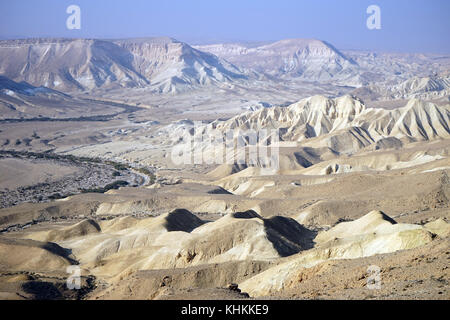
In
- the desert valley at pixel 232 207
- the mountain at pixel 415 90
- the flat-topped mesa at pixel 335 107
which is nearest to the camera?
the desert valley at pixel 232 207

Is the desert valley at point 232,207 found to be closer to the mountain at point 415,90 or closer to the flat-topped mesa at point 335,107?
the flat-topped mesa at point 335,107

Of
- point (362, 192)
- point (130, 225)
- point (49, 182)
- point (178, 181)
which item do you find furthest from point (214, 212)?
point (49, 182)

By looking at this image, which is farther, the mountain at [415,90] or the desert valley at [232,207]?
the mountain at [415,90]

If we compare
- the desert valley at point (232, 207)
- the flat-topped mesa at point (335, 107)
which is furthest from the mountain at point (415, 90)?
the desert valley at point (232, 207)

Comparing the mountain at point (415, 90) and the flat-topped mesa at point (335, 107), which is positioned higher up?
the flat-topped mesa at point (335, 107)

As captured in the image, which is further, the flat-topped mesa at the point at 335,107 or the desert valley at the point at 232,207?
the flat-topped mesa at the point at 335,107

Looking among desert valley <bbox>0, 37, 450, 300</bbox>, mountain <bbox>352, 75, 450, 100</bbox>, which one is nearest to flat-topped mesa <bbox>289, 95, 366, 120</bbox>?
desert valley <bbox>0, 37, 450, 300</bbox>

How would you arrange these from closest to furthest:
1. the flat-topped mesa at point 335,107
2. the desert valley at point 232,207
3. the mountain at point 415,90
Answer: the desert valley at point 232,207
the flat-topped mesa at point 335,107
the mountain at point 415,90
